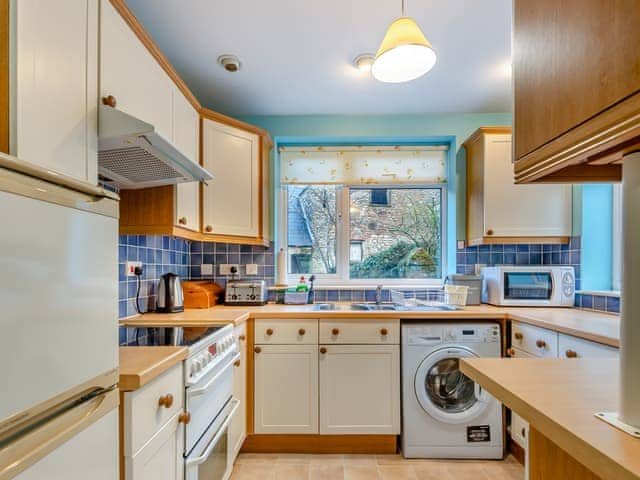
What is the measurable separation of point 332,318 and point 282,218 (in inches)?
45.2

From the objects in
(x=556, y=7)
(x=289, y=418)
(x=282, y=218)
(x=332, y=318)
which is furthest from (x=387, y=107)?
(x=289, y=418)

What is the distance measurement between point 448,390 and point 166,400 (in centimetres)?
178

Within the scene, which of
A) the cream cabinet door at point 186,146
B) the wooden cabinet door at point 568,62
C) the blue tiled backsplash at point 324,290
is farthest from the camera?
the blue tiled backsplash at point 324,290

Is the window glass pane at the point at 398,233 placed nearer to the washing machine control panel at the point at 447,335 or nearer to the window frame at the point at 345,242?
the window frame at the point at 345,242

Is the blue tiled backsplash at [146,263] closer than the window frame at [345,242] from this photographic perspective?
Yes

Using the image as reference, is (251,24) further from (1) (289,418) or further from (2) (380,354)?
(1) (289,418)

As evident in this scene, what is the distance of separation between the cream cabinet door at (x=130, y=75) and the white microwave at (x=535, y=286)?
2404mm

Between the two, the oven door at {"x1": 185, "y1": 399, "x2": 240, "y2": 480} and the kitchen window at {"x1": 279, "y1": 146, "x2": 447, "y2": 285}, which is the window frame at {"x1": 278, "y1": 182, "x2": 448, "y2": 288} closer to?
the kitchen window at {"x1": 279, "y1": 146, "x2": 447, "y2": 285}

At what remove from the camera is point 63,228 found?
2.17 feet

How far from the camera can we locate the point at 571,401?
0.65 metres

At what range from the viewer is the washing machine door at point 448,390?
212cm

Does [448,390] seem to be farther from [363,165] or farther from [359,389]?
[363,165]

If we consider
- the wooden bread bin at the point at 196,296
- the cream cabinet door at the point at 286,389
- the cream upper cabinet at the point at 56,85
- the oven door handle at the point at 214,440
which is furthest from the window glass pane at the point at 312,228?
the cream upper cabinet at the point at 56,85

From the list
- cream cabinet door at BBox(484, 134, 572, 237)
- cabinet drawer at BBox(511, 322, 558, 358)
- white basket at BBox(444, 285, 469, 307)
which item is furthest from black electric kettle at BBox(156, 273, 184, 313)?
cream cabinet door at BBox(484, 134, 572, 237)
